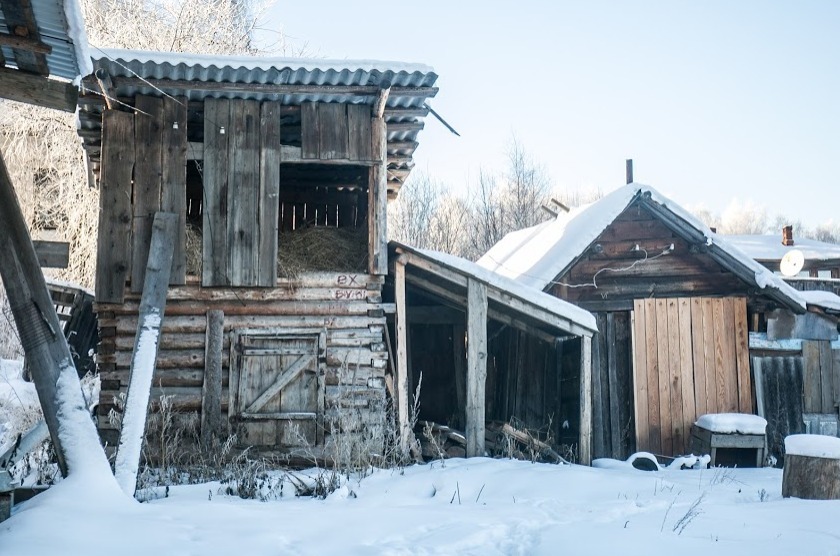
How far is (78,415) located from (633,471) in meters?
7.50

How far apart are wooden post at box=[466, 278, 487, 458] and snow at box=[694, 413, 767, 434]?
4.21m

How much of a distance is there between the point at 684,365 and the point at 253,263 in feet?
25.5

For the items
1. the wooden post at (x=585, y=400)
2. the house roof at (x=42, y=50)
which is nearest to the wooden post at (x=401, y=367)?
the wooden post at (x=585, y=400)

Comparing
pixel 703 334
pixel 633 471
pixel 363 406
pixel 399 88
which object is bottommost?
pixel 633 471

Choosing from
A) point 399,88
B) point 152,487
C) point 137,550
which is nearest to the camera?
point 137,550

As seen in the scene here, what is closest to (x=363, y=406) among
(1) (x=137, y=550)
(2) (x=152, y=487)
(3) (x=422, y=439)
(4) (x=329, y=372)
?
(4) (x=329, y=372)

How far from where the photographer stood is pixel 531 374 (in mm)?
14305

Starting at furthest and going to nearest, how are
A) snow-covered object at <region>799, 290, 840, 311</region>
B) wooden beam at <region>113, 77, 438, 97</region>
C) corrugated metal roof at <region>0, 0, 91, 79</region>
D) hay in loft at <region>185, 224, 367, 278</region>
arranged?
snow-covered object at <region>799, 290, 840, 311</region> < hay in loft at <region>185, 224, 367, 278</region> < wooden beam at <region>113, 77, 438, 97</region> < corrugated metal roof at <region>0, 0, 91, 79</region>

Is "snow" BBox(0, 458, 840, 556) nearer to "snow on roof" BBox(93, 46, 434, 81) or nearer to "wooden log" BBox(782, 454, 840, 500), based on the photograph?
"wooden log" BBox(782, 454, 840, 500)

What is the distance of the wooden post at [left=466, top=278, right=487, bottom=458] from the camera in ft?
36.7

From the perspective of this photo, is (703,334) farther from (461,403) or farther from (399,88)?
(399,88)

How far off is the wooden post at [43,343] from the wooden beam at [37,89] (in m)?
0.58

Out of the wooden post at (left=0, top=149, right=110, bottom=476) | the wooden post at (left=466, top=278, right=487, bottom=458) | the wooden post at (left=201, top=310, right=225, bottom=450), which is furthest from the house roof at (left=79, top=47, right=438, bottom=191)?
the wooden post at (left=0, top=149, right=110, bottom=476)

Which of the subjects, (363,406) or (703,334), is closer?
(363,406)
